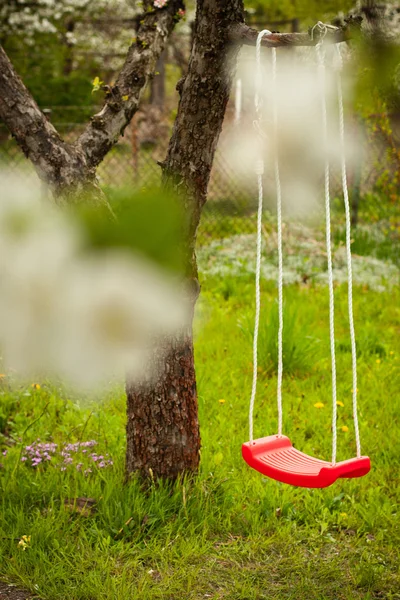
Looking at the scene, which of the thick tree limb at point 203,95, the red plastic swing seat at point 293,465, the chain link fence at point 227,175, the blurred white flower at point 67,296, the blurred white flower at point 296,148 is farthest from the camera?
the chain link fence at point 227,175

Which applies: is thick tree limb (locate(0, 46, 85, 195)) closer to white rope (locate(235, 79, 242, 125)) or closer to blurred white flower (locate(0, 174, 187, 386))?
blurred white flower (locate(0, 174, 187, 386))

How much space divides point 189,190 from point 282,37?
440 mm

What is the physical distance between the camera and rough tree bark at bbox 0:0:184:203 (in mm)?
2137

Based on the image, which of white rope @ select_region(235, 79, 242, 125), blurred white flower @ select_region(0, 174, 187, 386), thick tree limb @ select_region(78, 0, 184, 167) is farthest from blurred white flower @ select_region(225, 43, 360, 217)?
blurred white flower @ select_region(0, 174, 187, 386)

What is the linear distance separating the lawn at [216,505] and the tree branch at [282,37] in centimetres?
72

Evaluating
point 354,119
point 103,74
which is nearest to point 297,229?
point 354,119

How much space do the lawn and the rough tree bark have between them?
2.15 feet

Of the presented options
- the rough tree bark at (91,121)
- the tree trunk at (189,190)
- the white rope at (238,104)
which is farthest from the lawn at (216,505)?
the white rope at (238,104)

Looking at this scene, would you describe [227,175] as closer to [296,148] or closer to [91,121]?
[296,148]

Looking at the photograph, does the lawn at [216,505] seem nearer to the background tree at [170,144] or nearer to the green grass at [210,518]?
the green grass at [210,518]

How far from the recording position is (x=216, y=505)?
2379 mm

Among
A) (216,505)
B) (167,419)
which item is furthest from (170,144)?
(216,505)

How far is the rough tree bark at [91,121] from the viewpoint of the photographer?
214 centimetres

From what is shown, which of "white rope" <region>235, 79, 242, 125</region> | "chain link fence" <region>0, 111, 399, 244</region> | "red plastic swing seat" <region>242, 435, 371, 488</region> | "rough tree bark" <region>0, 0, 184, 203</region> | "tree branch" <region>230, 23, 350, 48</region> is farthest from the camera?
"white rope" <region>235, 79, 242, 125</region>
